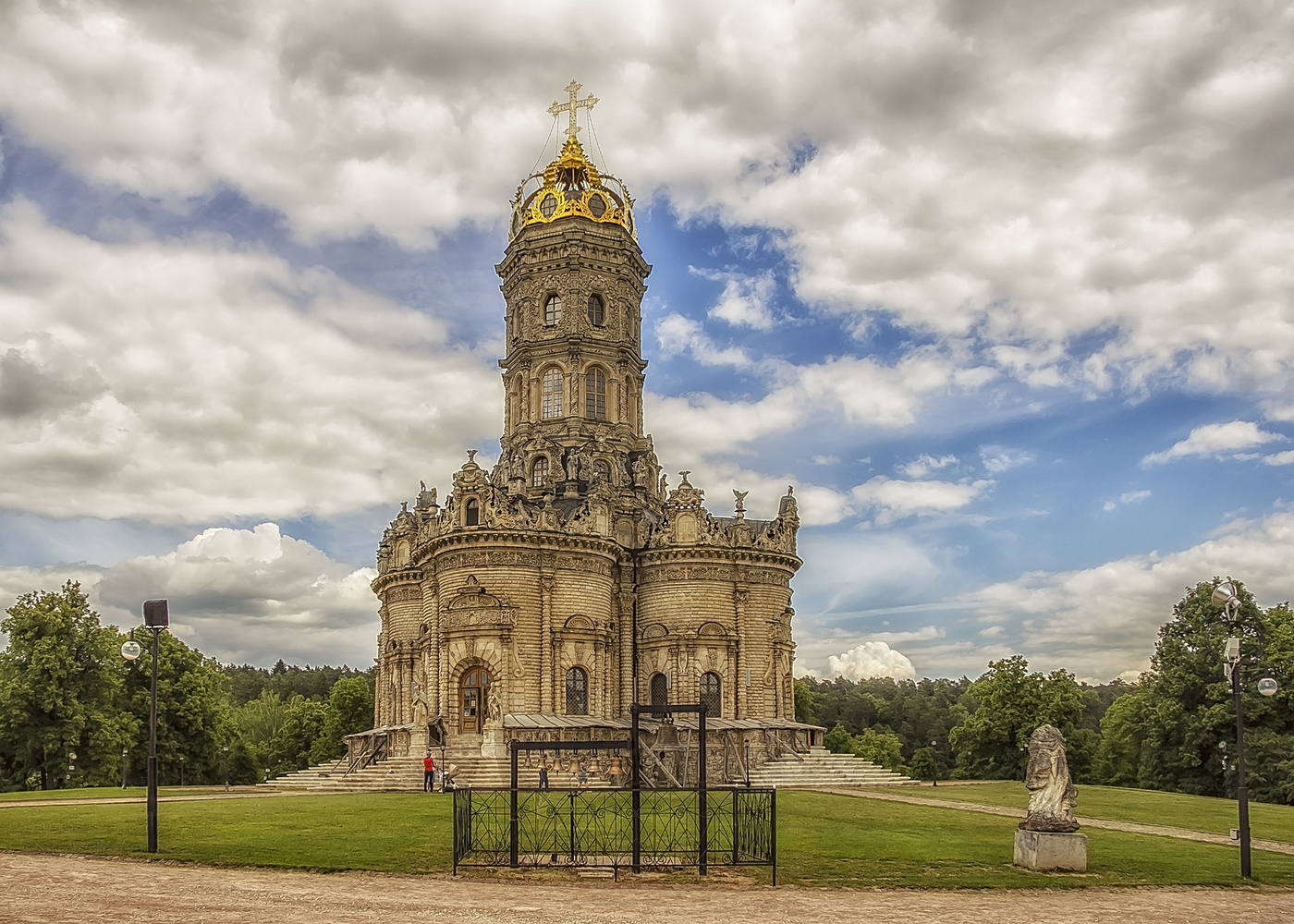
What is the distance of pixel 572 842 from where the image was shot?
19.1 meters

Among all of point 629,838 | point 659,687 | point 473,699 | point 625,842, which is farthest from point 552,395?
point 625,842

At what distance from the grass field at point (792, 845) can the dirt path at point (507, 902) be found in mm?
Answer: 1046

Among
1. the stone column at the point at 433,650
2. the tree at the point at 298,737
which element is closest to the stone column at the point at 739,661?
the stone column at the point at 433,650

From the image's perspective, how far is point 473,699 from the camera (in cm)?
4741

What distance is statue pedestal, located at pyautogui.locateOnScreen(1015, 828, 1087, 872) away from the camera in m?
19.8

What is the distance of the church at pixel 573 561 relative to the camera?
47.6 m

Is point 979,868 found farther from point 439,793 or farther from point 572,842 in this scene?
point 439,793

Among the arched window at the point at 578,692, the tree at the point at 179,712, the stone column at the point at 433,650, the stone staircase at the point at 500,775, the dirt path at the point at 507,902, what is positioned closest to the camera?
the dirt path at the point at 507,902

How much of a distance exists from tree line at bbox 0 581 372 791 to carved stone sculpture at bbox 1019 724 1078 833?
125ft

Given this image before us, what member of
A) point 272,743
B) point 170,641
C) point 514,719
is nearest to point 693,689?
point 514,719

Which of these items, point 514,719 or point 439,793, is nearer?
point 439,793

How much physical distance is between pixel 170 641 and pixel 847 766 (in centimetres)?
3563

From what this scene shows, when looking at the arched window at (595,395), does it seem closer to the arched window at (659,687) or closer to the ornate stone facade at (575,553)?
the ornate stone facade at (575,553)

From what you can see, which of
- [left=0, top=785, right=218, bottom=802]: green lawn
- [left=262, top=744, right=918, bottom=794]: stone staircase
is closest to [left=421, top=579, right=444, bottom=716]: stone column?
[left=262, top=744, right=918, bottom=794]: stone staircase
